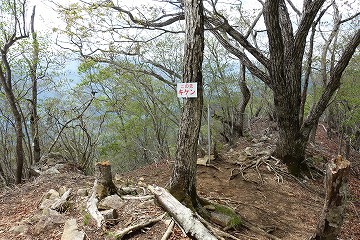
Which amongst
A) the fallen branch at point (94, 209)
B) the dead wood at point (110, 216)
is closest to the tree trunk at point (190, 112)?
the dead wood at point (110, 216)

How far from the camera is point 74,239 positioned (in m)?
3.32

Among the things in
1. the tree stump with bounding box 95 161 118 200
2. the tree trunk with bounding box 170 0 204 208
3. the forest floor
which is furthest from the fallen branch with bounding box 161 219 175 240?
the tree stump with bounding box 95 161 118 200

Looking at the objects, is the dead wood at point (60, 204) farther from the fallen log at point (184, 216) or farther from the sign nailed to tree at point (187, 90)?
the sign nailed to tree at point (187, 90)

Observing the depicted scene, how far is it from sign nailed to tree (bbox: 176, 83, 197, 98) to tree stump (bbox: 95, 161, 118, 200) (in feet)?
5.53

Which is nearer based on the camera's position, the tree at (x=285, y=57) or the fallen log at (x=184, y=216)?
the fallen log at (x=184, y=216)

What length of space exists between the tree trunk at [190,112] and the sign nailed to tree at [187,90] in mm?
76

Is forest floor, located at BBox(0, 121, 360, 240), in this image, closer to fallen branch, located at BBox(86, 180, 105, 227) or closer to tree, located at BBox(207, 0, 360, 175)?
fallen branch, located at BBox(86, 180, 105, 227)

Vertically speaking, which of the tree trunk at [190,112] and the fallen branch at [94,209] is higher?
the tree trunk at [190,112]

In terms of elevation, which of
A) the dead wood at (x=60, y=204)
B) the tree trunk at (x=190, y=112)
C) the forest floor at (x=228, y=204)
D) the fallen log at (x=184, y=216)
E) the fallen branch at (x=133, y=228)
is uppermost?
the tree trunk at (x=190, y=112)

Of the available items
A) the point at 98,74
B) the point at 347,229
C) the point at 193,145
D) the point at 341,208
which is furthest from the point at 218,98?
the point at 341,208

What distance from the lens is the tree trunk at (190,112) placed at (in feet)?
12.9

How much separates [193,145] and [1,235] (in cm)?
302

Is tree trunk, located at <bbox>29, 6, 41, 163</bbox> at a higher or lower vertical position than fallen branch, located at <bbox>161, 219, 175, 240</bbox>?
higher

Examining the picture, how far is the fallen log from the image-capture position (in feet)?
10.1
